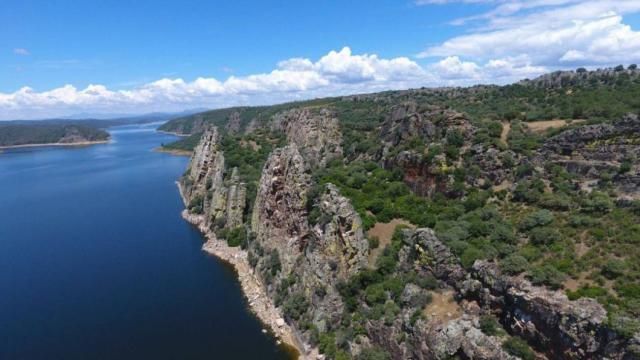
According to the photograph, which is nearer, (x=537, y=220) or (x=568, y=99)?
(x=537, y=220)

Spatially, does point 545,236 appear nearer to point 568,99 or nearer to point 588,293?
point 588,293

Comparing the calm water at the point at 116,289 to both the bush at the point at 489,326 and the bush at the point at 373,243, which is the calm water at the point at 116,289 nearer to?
the bush at the point at 373,243

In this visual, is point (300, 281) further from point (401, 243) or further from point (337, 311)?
point (401, 243)

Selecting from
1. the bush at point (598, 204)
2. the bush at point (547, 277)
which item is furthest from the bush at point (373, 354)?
the bush at point (598, 204)

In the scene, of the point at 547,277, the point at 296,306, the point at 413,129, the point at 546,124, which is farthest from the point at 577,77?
the point at 296,306

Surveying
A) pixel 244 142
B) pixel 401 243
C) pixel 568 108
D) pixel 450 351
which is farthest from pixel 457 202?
pixel 244 142

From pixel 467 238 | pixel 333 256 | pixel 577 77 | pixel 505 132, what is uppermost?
pixel 577 77

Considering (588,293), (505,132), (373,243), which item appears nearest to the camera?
(588,293)
